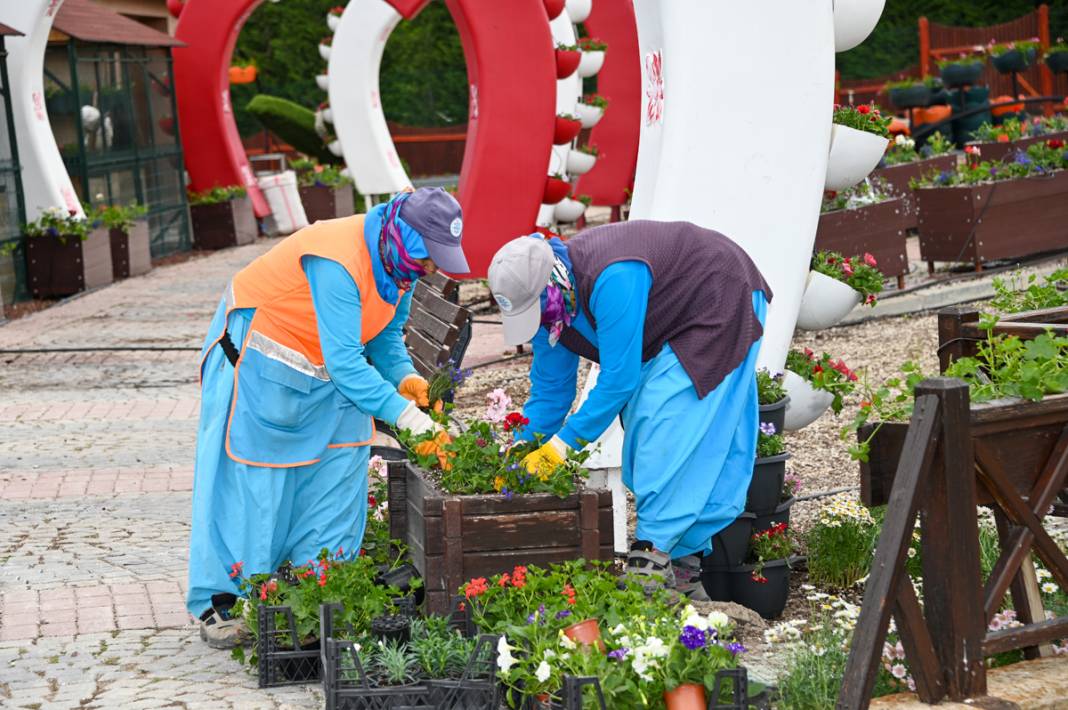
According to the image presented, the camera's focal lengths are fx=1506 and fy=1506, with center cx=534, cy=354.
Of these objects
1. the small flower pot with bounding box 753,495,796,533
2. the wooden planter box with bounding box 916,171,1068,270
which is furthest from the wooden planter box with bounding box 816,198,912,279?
the small flower pot with bounding box 753,495,796,533

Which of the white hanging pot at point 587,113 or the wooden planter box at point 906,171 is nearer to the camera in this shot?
the wooden planter box at point 906,171

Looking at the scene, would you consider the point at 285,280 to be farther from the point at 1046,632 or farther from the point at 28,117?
the point at 28,117

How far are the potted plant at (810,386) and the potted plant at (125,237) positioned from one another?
12457mm

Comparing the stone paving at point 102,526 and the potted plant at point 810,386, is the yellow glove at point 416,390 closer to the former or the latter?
the stone paving at point 102,526

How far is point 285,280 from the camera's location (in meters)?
4.84

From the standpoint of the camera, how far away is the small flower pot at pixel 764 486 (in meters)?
5.25

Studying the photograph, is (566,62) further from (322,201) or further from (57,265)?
(322,201)

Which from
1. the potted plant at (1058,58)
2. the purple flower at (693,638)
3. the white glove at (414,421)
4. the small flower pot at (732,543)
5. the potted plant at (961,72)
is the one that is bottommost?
the small flower pot at (732,543)

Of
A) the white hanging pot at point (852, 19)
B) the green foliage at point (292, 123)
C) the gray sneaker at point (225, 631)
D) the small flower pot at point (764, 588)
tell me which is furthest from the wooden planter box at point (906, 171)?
the green foliage at point (292, 123)

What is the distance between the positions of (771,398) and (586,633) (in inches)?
75.1

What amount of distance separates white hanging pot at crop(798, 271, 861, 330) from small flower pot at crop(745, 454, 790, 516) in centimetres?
107

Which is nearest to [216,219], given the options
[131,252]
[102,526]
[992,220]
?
[131,252]

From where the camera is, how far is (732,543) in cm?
512

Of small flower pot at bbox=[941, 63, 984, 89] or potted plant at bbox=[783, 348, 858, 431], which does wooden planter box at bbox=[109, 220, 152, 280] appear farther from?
small flower pot at bbox=[941, 63, 984, 89]
